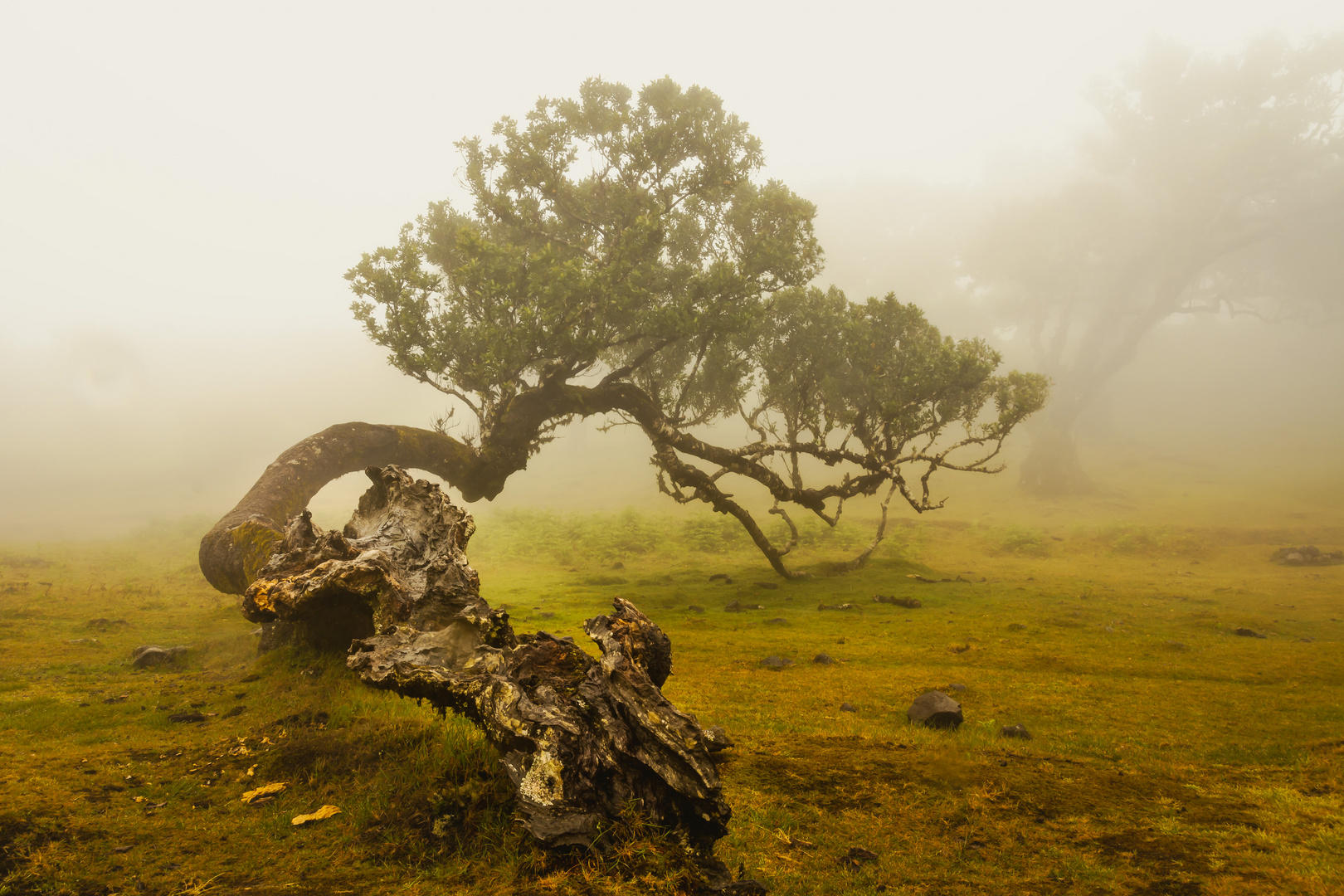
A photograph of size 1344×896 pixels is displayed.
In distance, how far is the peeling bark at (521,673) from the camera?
4.24 meters

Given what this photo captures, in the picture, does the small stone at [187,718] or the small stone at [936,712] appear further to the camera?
the small stone at [936,712]

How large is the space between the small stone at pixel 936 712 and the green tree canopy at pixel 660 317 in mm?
11648

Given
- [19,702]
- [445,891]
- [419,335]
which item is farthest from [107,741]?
[419,335]

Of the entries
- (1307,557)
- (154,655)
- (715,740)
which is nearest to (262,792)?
(715,740)

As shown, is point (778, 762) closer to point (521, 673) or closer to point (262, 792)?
point (521, 673)

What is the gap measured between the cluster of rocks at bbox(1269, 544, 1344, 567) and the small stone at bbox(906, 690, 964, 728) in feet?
94.3

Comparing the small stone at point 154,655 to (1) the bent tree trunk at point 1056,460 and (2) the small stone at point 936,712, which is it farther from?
(1) the bent tree trunk at point 1056,460

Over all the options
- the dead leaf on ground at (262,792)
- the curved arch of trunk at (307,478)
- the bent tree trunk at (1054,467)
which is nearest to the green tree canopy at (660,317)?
the curved arch of trunk at (307,478)

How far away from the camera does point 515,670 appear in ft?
17.7

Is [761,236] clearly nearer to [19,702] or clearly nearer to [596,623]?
[596,623]

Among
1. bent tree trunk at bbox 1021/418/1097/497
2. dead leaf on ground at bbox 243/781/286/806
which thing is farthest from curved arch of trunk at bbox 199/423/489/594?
bent tree trunk at bbox 1021/418/1097/497

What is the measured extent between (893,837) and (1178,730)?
6.48 m

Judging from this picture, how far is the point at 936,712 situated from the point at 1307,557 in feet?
98.1

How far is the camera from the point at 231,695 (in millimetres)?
7945
